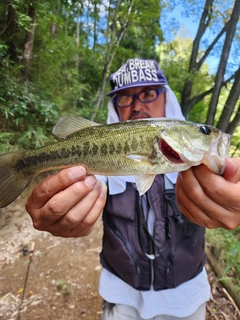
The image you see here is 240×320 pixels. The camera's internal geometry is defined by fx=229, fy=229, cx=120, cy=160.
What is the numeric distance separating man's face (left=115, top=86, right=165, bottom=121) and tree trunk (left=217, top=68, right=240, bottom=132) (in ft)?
2.18

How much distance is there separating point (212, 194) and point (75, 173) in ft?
2.07

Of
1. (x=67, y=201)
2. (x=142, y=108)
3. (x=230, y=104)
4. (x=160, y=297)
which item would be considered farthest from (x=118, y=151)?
(x=230, y=104)

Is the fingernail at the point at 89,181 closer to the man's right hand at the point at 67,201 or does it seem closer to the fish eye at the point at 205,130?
the man's right hand at the point at 67,201

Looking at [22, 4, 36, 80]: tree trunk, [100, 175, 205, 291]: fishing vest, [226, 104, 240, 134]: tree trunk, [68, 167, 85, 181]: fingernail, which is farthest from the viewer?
[22, 4, 36, 80]: tree trunk

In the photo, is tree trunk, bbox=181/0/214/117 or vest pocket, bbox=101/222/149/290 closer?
vest pocket, bbox=101/222/149/290

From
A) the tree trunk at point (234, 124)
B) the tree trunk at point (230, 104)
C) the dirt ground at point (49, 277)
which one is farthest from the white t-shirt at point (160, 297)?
the tree trunk at point (234, 124)

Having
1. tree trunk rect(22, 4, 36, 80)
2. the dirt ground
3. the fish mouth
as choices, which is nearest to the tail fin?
the fish mouth

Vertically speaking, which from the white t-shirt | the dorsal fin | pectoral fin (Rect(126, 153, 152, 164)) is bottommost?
the white t-shirt

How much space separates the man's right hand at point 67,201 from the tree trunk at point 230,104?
1670mm

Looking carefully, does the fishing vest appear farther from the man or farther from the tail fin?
the tail fin

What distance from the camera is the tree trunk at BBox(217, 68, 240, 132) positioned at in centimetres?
211

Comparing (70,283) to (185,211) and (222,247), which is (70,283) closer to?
(222,247)

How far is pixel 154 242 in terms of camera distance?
169cm

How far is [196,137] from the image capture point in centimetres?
109
